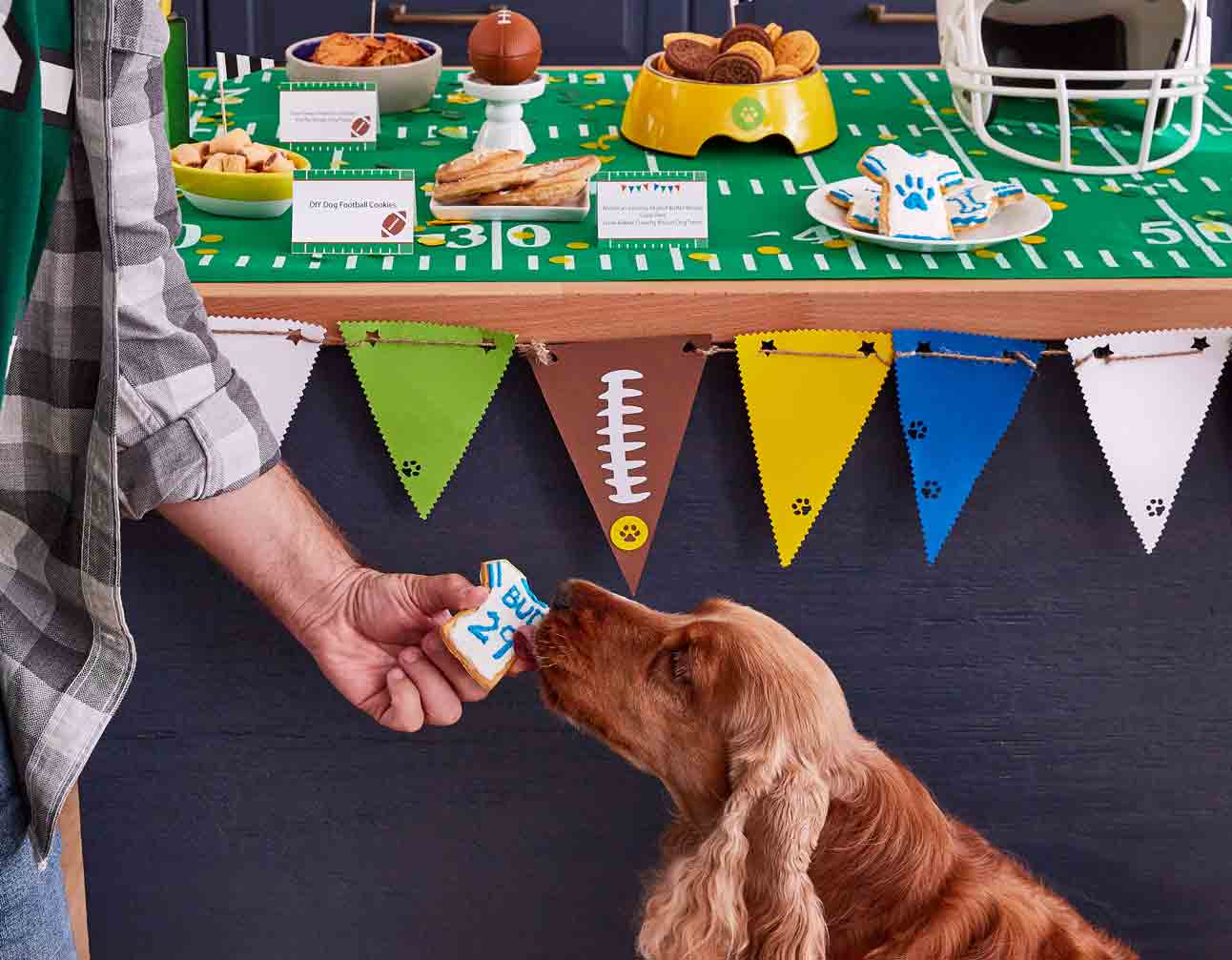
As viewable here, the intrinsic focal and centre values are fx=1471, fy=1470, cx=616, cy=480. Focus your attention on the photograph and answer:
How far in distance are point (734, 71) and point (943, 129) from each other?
1.14 feet

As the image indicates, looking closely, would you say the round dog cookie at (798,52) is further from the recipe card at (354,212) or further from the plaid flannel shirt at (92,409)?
the plaid flannel shirt at (92,409)

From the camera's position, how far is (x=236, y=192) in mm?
1596

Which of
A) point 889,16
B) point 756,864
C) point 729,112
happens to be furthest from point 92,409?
point 889,16

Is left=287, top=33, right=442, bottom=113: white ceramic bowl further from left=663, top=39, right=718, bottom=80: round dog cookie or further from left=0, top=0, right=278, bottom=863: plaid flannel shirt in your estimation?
left=0, top=0, right=278, bottom=863: plaid flannel shirt

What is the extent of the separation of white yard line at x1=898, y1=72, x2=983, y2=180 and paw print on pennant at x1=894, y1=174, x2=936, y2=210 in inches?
6.2

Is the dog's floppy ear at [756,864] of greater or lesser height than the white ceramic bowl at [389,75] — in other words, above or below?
below

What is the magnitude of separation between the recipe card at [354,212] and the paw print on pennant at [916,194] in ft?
1.68

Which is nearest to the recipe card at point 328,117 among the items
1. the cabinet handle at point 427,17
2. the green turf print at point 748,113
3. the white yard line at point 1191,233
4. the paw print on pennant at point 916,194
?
the green turf print at point 748,113

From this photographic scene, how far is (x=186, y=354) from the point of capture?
1.11 meters

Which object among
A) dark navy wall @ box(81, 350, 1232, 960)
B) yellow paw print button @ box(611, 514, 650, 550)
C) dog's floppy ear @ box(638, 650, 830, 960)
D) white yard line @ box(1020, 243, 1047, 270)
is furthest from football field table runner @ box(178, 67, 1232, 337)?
dog's floppy ear @ box(638, 650, 830, 960)

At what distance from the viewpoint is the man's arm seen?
48.6 inches

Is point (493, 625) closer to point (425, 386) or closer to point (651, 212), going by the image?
point (425, 386)

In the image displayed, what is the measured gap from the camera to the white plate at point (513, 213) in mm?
1615

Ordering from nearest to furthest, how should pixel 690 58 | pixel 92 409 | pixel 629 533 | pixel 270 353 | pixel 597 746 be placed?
pixel 92 409, pixel 270 353, pixel 629 533, pixel 597 746, pixel 690 58
